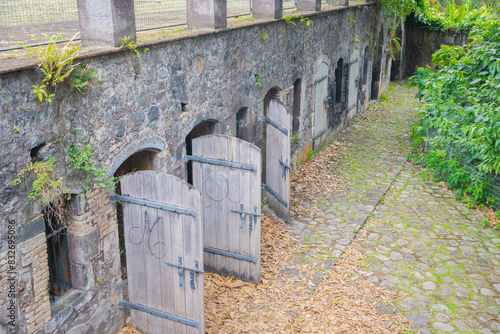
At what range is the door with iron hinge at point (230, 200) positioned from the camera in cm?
686

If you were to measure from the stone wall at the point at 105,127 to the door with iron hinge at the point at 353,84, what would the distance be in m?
6.05

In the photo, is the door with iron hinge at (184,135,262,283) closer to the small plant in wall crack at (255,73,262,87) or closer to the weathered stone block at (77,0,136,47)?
the weathered stone block at (77,0,136,47)

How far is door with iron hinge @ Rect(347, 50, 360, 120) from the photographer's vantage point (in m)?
14.5

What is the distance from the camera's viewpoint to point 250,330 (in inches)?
243

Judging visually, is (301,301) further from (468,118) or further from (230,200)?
(468,118)

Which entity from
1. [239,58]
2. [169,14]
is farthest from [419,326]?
[169,14]

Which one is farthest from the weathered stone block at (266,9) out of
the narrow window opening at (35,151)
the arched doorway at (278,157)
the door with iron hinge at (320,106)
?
the narrow window opening at (35,151)

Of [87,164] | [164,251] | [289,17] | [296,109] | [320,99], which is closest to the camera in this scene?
[87,164]

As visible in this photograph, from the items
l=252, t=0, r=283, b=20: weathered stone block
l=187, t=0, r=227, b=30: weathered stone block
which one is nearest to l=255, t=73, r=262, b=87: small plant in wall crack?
l=252, t=0, r=283, b=20: weathered stone block

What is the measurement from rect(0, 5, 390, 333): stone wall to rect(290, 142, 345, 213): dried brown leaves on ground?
203 centimetres

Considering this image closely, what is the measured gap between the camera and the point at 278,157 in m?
8.73

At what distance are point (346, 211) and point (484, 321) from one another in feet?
11.4

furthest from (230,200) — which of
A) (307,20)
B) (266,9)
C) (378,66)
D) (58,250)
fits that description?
(378,66)

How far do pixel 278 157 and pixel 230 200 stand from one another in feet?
6.40
